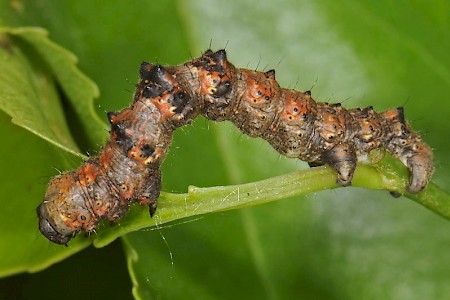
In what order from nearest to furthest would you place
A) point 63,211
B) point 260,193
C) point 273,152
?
point 260,193, point 63,211, point 273,152

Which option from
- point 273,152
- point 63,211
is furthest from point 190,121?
point 273,152

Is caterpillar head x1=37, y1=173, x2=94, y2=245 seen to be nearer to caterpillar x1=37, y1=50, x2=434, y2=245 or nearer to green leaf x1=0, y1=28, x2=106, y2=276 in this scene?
caterpillar x1=37, y1=50, x2=434, y2=245

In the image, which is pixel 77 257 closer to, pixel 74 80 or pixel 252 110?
pixel 74 80

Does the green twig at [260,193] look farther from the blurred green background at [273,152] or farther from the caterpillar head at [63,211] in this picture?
the blurred green background at [273,152]

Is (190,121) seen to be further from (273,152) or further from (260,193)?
(273,152)

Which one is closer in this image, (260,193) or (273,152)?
(260,193)

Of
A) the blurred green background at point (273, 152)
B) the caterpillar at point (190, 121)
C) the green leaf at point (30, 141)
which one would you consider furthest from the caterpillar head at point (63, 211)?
the blurred green background at point (273, 152)
